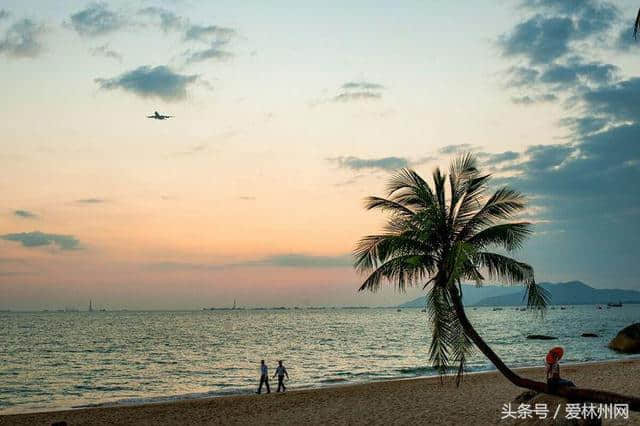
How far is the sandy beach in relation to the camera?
816 inches

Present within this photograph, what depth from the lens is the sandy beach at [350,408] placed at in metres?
20.7

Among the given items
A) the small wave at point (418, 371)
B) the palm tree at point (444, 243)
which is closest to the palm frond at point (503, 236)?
the palm tree at point (444, 243)

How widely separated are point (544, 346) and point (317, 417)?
5429 centimetres

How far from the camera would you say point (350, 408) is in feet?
76.8

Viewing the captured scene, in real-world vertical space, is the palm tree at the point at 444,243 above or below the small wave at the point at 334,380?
above

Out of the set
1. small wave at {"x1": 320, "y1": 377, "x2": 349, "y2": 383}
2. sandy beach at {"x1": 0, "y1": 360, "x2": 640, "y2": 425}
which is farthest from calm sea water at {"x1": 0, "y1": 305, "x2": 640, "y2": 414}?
sandy beach at {"x1": 0, "y1": 360, "x2": 640, "y2": 425}

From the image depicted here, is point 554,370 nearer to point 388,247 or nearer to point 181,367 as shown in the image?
point 388,247

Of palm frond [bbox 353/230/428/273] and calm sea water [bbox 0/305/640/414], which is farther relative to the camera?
calm sea water [bbox 0/305/640/414]

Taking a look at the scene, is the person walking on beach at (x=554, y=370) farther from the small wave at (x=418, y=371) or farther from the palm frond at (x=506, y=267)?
the small wave at (x=418, y=371)

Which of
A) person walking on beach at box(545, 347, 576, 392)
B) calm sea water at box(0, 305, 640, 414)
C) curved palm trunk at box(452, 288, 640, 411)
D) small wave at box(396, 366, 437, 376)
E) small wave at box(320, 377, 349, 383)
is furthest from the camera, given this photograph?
small wave at box(396, 366, 437, 376)

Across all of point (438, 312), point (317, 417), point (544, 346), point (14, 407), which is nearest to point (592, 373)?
point (317, 417)

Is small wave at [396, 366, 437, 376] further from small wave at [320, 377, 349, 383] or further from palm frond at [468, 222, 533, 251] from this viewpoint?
palm frond at [468, 222, 533, 251]

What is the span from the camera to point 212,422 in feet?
71.3

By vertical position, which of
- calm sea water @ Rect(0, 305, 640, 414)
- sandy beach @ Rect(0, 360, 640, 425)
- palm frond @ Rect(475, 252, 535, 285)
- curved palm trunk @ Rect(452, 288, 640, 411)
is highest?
palm frond @ Rect(475, 252, 535, 285)
